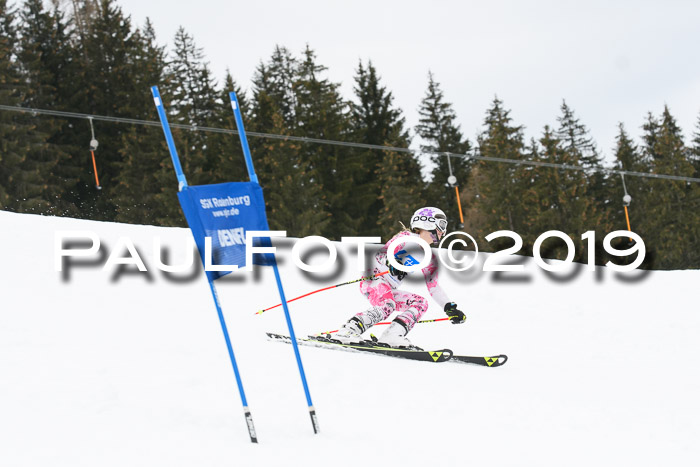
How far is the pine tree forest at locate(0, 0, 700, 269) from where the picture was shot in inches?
1411

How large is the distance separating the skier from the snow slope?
373 millimetres

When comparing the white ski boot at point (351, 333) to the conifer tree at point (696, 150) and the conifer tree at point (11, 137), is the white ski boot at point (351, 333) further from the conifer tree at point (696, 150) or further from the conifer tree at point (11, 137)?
the conifer tree at point (696, 150)

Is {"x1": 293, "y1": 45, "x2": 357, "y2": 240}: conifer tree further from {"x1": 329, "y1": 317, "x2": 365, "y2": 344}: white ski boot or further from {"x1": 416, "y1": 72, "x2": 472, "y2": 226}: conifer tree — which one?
{"x1": 329, "y1": 317, "x2": 365, "y2": 344}: white ski boot

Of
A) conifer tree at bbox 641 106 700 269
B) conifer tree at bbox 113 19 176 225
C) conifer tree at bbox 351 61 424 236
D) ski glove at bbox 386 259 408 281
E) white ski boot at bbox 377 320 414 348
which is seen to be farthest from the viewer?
conifer tree at bbox 641 106 700 269

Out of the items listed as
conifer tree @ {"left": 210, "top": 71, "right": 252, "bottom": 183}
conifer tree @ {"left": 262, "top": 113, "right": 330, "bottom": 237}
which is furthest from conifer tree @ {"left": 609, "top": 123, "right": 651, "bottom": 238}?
conifer tree @ {"left": 210, "top": 71, "right": 252, "bottom": 183}

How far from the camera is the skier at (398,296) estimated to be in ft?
23.9

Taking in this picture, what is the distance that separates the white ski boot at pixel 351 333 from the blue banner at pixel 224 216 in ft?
9.07

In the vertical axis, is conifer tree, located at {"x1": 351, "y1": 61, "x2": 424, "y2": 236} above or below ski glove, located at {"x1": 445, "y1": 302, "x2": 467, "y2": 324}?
above

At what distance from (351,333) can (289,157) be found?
99.5 ft

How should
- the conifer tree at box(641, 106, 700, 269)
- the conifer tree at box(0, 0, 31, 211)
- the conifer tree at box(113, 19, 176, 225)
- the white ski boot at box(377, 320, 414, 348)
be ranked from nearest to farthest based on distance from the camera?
the white ski boot at box(377, 320, 414, 348)
the conifer tree at box(0, 0, 31, 211)
the conifer tree at box(113, 19, 176, 225)
the conifer tree at box(641, 106, 700, 269)

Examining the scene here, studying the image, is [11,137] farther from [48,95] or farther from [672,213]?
[672,213]

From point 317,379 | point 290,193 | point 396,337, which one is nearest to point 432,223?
point 396,337

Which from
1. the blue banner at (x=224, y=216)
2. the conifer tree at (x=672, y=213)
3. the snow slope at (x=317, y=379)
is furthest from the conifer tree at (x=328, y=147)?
the blue banner at (x=224, y=216)

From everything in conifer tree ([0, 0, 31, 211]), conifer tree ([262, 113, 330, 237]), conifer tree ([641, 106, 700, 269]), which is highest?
conifer tree ([0, 0, 31, 211])
